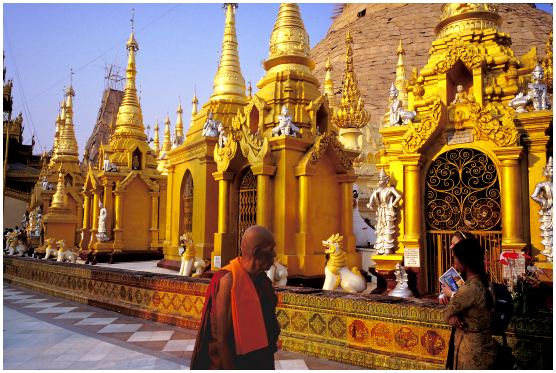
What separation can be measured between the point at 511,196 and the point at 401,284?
7.22 ft

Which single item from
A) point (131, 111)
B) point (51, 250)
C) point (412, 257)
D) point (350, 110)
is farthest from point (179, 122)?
point (412, 257)

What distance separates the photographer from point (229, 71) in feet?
49.2

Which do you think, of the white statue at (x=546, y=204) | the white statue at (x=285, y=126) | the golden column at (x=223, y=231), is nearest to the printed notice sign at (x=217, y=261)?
the golden column at (x=223, y=231)

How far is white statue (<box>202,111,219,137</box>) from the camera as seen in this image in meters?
13.3

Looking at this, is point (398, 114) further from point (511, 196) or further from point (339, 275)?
point (339, 275)

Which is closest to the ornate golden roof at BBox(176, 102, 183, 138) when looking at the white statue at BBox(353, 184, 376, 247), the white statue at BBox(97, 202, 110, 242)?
the white statue at BBox(97, 202, 110, 242)

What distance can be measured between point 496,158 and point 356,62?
43802 millimetres

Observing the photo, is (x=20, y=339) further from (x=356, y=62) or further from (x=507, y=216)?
(x=356, y=62)

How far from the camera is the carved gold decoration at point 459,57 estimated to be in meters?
8.43

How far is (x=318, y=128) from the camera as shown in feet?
38.0

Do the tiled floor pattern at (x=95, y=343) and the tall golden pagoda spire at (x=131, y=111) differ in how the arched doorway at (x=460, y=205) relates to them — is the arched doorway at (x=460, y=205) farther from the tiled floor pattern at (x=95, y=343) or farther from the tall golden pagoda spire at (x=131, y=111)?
the tall golden pagoda spire at (x=131, y=111)

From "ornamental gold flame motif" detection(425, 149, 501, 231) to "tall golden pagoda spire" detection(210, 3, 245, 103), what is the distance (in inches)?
329

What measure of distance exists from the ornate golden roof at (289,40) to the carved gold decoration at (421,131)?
4771 millimetres

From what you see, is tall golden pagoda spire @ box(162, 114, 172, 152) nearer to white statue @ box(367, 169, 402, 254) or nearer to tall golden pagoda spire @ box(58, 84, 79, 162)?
tall golden pagoda spire @ box(58, 84, 79, 162)
